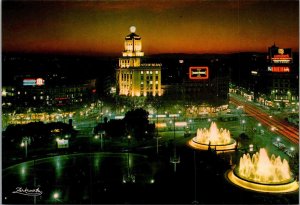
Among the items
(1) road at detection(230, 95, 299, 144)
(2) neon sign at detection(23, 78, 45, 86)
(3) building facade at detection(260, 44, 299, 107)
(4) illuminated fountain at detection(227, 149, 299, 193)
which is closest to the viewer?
(4) illuminated fountain at detection(227, 149, 299, 193)

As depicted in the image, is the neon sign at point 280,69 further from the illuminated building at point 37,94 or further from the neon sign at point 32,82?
the neon sign at point 32,82

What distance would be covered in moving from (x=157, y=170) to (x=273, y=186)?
11.3 meters

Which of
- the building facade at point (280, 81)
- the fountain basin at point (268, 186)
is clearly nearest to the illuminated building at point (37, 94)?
the building facade at point (280, 81)

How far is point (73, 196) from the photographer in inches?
1135

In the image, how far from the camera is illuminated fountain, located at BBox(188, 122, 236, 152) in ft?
146

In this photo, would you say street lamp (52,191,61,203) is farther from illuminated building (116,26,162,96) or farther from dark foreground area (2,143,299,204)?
illuminated building (116,26,162,96)

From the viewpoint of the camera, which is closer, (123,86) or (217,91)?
(217,91)

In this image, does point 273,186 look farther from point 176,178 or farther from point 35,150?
point 35,150

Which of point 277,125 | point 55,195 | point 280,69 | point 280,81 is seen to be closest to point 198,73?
point 280,81

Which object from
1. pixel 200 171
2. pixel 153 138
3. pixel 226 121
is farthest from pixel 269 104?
pixel 200 171

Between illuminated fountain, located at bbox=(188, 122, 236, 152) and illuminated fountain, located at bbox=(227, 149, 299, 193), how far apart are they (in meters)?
8.21

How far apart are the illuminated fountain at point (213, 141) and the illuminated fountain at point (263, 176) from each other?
26.9 ft

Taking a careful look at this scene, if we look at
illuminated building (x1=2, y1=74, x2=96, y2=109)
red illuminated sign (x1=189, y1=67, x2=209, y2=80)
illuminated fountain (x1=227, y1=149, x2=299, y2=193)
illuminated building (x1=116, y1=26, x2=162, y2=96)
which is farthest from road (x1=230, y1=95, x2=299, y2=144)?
illuminated building (x1=2, y1=74, x2=96, y2=109)

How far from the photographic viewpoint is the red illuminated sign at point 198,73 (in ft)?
300
